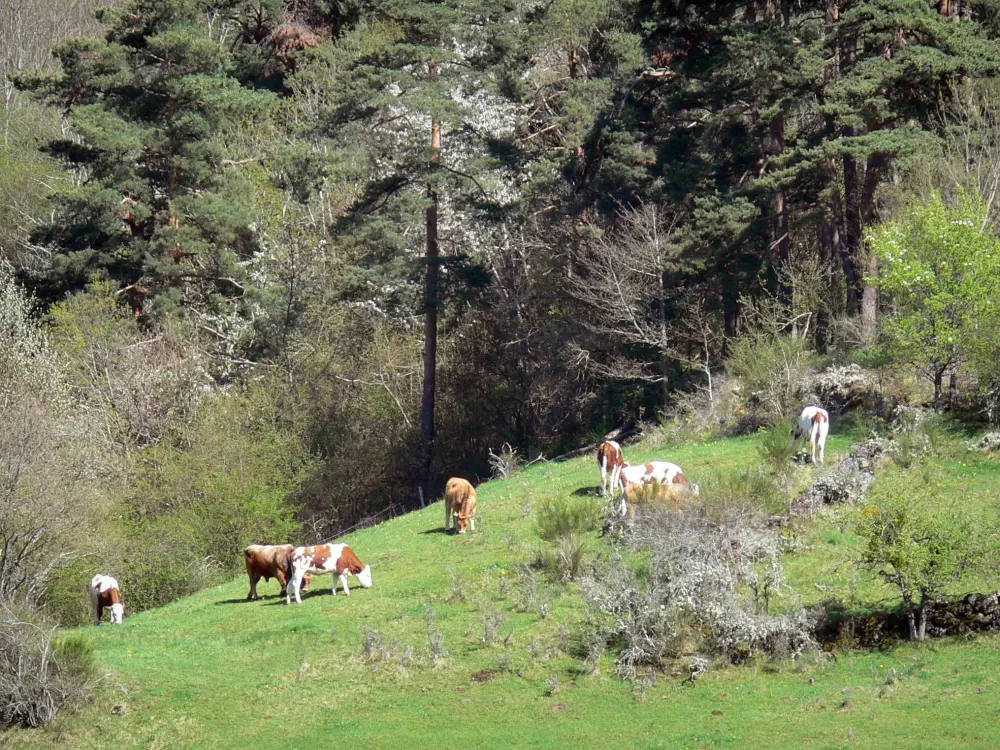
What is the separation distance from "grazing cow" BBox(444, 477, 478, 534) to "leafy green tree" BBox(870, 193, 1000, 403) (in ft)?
35.9

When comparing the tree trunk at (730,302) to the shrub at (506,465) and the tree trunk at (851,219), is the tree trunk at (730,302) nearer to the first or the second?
the tree trunk at (851,219)

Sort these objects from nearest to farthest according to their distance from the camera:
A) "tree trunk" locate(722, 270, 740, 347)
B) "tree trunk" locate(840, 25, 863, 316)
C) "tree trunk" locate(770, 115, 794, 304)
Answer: "tree trunk" locate(840, 25, 863, 316)
"tree trunk" locate(770, 115, 794, 304)
"tree trunk" locate(722, 270, 740, 347)

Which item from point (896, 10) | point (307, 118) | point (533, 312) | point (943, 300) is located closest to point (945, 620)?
point (943, 300)

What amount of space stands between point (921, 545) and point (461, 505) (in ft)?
38.5

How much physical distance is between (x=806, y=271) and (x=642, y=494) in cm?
1882

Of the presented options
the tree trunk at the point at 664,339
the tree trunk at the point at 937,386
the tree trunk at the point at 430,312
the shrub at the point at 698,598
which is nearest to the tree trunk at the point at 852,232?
the tree trunk at the point at 664,339

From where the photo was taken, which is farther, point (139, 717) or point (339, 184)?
point (339, 184)

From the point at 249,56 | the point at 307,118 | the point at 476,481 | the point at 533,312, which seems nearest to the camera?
the point at 476,481

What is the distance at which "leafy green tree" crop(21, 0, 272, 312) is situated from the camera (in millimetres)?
43875

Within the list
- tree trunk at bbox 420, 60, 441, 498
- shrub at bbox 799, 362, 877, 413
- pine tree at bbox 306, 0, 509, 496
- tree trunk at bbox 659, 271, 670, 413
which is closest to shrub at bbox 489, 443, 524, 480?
tree trunk at bbox 420, 60, 441, 498

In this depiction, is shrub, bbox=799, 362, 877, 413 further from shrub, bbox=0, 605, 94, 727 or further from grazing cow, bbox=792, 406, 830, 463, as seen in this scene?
shrub, bbox=0, 605, 94, 727

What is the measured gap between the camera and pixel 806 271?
4069cm

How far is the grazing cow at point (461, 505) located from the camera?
2788 centimetres

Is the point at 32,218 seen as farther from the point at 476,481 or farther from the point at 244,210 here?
the point at 476,481
